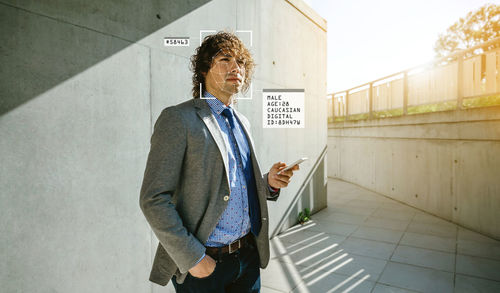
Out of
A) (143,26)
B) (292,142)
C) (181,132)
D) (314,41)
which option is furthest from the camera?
(314,41)

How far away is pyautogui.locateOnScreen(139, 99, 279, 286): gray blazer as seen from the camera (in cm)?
126

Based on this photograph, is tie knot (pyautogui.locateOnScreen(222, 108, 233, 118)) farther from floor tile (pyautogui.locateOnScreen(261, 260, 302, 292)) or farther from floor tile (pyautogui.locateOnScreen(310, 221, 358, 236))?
floor tile (pyautogui.locateOnScreen(310, 221, 358, 236))

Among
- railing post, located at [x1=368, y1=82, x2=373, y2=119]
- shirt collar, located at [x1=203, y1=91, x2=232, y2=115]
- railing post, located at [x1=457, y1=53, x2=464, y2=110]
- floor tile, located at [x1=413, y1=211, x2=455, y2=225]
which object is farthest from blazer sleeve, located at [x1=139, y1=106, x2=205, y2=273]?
railing post, located at [x1=368, y1=82, x2=373, y2=119]

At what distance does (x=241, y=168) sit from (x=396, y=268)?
3520mm

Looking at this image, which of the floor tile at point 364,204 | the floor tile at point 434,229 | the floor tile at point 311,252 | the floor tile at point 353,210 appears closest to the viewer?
the floor tile at point 311,252

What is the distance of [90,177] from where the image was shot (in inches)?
84.0

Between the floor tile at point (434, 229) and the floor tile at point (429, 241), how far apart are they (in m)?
0.22

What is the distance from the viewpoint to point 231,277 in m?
1.51

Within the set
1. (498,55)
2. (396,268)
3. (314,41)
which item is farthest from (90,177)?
(498,55)

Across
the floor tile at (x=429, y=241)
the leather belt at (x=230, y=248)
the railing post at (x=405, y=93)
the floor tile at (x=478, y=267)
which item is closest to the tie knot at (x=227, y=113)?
the leather belt at (x=230, y=248)

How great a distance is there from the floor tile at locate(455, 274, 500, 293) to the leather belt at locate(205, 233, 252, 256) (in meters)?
3.25

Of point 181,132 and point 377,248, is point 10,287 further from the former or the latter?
point 377,248

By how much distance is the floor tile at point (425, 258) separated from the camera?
13.1ft
